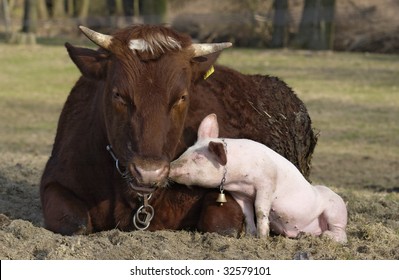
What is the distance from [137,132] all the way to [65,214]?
3.17 feet

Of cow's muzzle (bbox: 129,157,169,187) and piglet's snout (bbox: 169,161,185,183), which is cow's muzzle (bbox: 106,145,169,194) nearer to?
cow's muzzle (bbox: 129,157,169,187)

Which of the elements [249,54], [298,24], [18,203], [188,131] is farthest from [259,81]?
[298,24]

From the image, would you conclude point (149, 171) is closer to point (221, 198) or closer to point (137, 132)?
point (137, 132)

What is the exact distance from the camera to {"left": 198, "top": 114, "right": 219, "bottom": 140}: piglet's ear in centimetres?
685

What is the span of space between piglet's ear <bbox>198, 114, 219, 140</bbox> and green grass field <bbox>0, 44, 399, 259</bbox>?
1.03 m

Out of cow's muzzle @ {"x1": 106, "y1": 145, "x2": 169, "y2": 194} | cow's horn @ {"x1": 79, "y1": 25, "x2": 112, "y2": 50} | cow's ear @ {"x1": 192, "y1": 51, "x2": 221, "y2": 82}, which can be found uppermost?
cow's horn @ {"x1": 79, "y1": 25, "x2": 112, "y2": 50}

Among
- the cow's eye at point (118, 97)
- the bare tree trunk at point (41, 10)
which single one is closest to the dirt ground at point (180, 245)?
the cow's eye at point (118, 97)

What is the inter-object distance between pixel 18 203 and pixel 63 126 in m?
1.19

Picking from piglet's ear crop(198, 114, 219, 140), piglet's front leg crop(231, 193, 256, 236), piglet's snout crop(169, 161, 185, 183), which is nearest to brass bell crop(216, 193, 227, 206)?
piglet's front leg crop(231, 193, 256, 236)

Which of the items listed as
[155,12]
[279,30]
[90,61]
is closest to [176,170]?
[90,61]

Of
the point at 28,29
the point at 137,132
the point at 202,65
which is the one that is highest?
the point at 202,65

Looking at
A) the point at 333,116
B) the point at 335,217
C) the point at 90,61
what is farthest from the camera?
the point at 333,116

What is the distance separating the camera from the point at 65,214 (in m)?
6.85

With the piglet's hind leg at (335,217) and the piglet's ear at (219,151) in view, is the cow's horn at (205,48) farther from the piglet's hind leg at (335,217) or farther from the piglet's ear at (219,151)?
the piglet's hind leg at (335,217)
